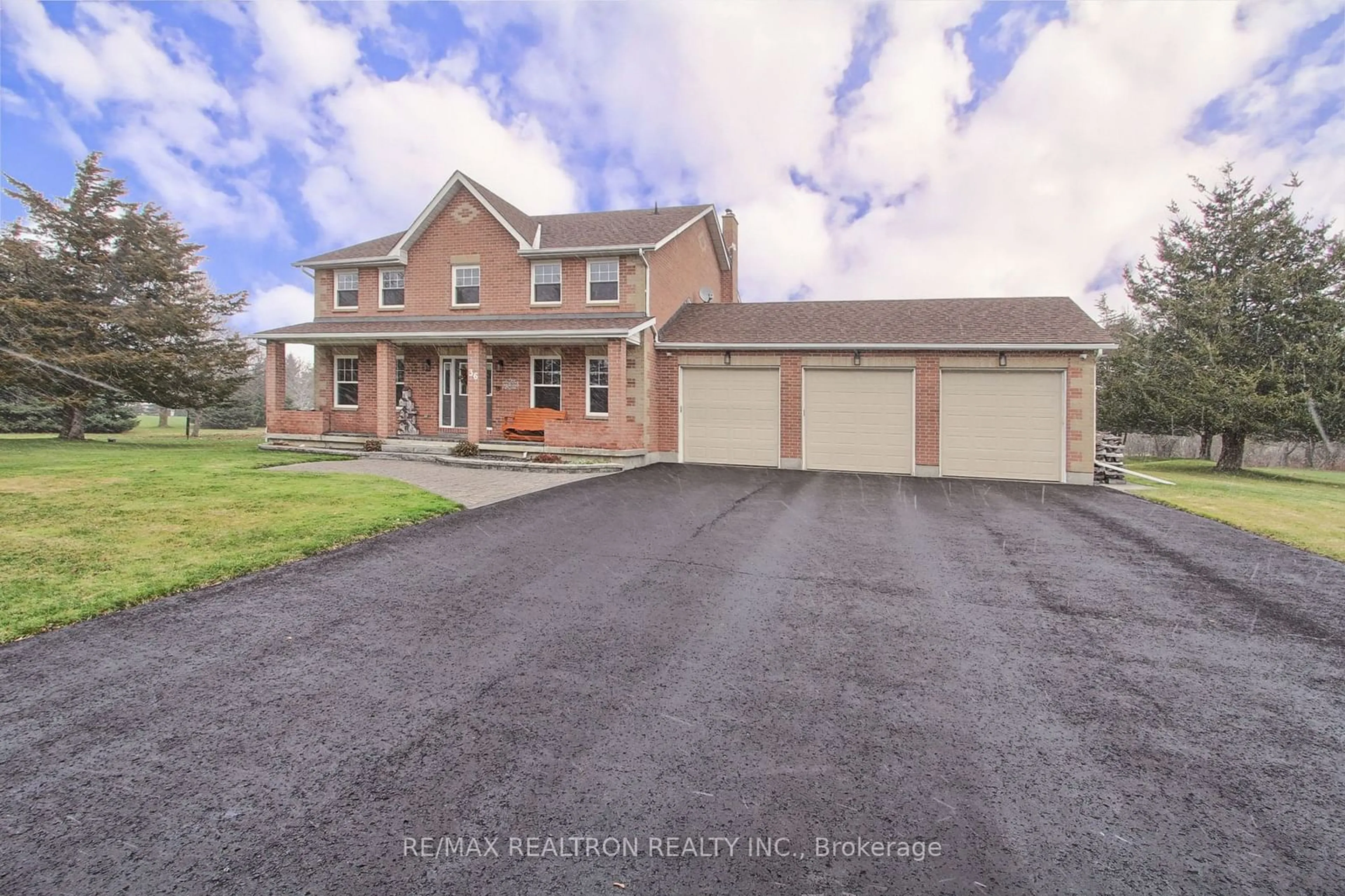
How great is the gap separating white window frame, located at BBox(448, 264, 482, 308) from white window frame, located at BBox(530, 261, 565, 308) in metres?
1.81

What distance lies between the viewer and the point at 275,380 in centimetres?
1714

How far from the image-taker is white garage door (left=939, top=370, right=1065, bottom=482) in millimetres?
13617

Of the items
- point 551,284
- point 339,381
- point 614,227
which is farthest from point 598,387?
point 339,381

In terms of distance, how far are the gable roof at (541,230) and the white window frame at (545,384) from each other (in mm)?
3073

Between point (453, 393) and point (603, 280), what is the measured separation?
5.85m

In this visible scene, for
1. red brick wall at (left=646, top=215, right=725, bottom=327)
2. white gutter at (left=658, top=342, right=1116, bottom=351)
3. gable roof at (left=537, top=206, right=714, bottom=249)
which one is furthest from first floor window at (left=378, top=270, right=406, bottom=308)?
white gutter at (left=658, top=342, right=1116, bottom=351)

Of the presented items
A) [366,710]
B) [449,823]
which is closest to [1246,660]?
[449,823]

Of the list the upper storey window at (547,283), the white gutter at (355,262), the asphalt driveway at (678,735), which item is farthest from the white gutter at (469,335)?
the asphalt driveway at (678,735)

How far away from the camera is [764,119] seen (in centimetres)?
1630

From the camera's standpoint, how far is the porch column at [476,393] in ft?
49.5

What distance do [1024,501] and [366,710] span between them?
37.3 feet

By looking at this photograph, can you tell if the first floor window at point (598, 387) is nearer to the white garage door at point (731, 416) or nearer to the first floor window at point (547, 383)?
the first floor window at point (547, 383)

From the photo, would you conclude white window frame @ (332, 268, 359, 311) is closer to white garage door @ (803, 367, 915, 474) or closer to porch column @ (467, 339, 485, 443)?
porch column @ (467, 339, 485, 443)

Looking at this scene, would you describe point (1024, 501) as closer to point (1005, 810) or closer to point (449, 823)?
point (1005, 810)
